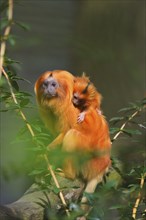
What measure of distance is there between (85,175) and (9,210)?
117cm

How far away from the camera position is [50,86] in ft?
11.3

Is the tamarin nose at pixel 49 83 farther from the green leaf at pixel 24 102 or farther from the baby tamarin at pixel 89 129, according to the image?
the green leaf at pixel 24 102

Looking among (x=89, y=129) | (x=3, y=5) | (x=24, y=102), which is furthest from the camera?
(x=89, y=129)

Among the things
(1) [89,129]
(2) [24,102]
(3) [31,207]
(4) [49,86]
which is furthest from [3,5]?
(4) [49,86]

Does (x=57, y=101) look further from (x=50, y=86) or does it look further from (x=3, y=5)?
(x=3, y=5)

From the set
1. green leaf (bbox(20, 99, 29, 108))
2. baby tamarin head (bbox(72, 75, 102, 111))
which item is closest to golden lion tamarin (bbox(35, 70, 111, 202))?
baby tamarin head (bbox(72, 75, 102, 111))

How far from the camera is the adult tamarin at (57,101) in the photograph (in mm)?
3412

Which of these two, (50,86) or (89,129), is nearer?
(89,129)

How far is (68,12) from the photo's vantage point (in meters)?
5.69

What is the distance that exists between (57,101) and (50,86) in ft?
0.43

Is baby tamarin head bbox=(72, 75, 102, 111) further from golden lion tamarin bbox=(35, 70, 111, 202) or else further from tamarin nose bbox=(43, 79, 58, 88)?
tamarin nose bbox=(43, 79, 58, 88)

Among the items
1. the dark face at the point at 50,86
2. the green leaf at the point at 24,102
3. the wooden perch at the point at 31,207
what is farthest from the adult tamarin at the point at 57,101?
the green leaf at the point at 24,102

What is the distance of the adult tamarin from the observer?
11.2ft

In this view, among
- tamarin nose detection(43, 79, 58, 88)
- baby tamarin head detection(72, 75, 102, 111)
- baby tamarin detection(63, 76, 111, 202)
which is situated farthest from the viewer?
tamarin nose detection(43, 79, 58, 88)
